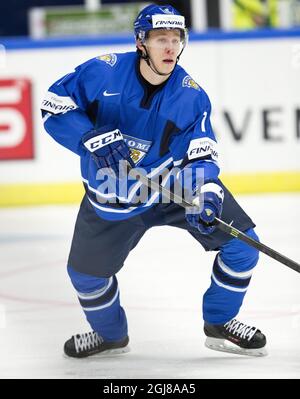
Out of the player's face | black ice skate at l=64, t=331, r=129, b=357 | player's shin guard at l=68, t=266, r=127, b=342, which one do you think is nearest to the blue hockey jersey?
the player's face

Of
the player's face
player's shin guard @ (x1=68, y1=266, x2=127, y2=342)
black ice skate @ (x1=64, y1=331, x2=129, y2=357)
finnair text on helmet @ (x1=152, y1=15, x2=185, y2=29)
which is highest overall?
finnair text on helmet @ (x1=152, y1=15, x2=185, y2=29)

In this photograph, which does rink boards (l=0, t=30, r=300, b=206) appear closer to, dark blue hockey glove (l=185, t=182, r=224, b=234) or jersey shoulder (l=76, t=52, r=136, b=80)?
jersey shoulder (l=76, t=52, r=136, b=80)

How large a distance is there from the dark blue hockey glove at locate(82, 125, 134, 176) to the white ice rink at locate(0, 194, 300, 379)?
651mm

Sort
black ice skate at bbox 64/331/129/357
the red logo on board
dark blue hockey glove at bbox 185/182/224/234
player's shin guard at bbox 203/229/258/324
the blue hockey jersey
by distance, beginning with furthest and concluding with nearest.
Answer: the red logo on board
black ice skate at bbox 64/331/129/357
player's shin guard at bbox 203/229/258/324
the blue hockey jersey
dark blue hockey glove at bbox 185/182/224/234

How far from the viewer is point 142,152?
3.19 m

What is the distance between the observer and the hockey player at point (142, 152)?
10.2 ft

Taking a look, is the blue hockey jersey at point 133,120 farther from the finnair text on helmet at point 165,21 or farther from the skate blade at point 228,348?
the skate blade at point 228,348

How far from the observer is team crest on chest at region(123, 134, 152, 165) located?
318 centimetres

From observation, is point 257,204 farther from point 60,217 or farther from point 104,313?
point 104,313

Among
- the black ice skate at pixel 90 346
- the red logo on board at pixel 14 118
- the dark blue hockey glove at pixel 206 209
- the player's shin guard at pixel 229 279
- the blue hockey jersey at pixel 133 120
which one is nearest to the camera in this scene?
the dark blue hockey glove at pixel 206 209

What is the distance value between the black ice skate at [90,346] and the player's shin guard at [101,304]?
20 mm

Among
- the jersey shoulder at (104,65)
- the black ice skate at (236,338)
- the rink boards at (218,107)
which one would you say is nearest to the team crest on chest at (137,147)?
the jersey shoulder at (104,65)

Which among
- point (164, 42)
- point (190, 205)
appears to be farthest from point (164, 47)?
point (190, 205)
